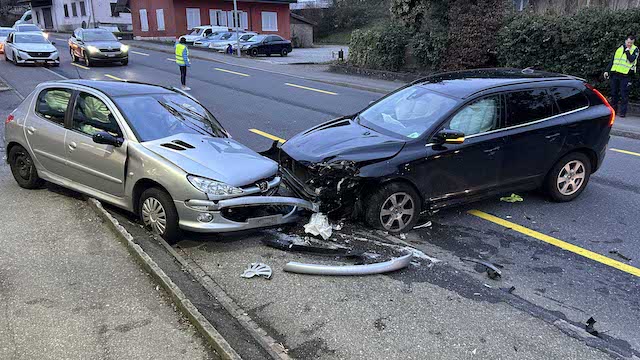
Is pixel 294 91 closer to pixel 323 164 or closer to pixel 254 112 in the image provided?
pixel 254 112

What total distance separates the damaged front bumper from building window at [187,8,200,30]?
138 feet

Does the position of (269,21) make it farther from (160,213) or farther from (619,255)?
(619,255)

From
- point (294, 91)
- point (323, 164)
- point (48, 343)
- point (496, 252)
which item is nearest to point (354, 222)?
point (323, 164)

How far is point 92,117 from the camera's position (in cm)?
577

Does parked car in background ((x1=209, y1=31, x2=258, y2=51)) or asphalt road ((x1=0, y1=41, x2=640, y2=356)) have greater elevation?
parked car in background ((x1=209, y1=31, x2=258, y2=51))

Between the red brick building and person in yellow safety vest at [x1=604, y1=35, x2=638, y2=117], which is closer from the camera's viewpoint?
person in yellow safety vest at [x1=604, y1=35, x2=638, y2=117]

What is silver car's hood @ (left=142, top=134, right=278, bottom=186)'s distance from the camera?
16.4 feet

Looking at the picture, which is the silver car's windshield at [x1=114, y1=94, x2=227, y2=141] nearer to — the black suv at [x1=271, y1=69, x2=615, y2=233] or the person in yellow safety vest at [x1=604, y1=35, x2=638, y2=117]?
the black suv at [x1=271, y1=69, x2=615, y2=233]

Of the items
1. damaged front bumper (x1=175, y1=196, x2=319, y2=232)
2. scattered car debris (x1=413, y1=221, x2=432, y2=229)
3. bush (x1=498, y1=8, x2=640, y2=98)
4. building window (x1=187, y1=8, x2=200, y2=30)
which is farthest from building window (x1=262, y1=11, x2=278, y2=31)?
damaged front bumper (x1=175, y1=196, x2=319, y2=232)

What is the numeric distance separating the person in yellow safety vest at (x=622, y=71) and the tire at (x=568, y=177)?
7.45 meters

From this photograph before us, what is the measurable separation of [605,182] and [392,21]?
53.9ft

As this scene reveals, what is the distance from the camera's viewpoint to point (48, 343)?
3355 millimetres

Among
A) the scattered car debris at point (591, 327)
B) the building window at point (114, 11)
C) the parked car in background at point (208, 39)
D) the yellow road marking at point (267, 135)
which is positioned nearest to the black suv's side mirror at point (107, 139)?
the yellow road marking at point (267, 135)

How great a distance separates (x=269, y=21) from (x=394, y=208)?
46350 mm
